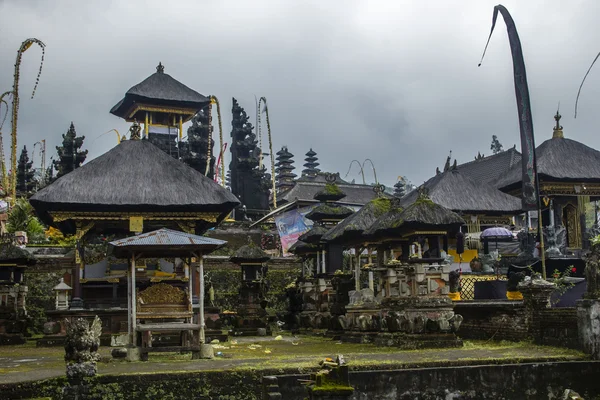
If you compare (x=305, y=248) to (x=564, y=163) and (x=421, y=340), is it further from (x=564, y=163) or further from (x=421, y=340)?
(x=564, y=163)

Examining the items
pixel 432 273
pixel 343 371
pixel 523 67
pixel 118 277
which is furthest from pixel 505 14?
pixel 343 371

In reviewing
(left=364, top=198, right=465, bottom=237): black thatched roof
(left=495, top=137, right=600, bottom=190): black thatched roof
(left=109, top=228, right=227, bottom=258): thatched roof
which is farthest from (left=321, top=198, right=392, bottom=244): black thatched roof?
(left=495, top=137, right=600, bottom=190): black thatched roof

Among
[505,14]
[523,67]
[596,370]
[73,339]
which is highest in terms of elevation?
[505,14]

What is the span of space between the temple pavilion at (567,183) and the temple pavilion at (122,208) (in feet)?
60.7

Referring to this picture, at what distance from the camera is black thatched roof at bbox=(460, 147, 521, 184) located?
45.2m

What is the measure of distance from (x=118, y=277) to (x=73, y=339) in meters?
11.3

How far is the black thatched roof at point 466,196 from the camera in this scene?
3486cm

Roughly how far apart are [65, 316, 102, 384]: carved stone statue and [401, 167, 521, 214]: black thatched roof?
2493 cm

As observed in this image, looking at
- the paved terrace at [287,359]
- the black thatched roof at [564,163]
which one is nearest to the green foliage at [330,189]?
the paved terrace at [287,359]

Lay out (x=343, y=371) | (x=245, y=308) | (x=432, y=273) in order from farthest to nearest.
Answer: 1. (x=245, y=308)
2. (x=432, y=273)
3. (x=343, y=371)

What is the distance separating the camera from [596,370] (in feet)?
43.3

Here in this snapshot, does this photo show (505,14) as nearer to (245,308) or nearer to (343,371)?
(245,308)

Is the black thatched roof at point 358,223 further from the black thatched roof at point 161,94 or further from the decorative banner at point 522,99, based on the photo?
the black thatched roof at point 161,94

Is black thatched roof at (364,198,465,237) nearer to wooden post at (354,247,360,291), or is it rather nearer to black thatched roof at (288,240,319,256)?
wooden post at (354,247,360,291)
